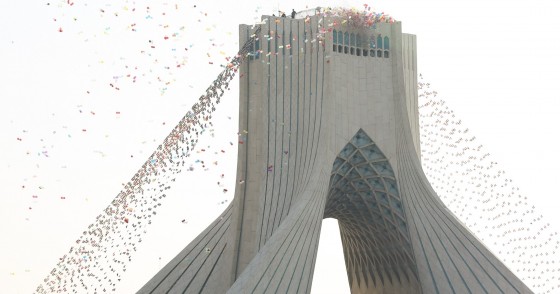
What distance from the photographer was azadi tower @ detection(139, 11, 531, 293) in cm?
3500

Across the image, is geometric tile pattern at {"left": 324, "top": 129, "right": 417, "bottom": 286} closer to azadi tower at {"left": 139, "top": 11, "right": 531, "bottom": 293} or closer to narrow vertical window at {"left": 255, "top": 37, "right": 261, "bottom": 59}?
azadi tower at {"left": 139, "top": 11, "right": 531, "bottom": 293}

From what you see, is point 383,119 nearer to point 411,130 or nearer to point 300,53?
point 411,130

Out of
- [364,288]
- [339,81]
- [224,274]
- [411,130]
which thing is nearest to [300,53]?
[339,81]

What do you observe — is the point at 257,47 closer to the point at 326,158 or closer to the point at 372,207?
the point at 326,158

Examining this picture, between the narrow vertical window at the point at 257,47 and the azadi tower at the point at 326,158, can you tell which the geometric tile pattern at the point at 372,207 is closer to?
the azadi tower at the point at 326,158

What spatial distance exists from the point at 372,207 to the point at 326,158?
4.72 meters

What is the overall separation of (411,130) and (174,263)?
9.62m

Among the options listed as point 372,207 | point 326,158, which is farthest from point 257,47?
point 372,207

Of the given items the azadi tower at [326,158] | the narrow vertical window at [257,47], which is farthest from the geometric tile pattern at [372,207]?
the narrow vertical window at [257,47]

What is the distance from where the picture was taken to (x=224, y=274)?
3647 centimetres

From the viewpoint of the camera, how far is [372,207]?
39875 mm

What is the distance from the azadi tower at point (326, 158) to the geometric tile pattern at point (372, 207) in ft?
0.19

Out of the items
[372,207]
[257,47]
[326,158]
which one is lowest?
[372,207]

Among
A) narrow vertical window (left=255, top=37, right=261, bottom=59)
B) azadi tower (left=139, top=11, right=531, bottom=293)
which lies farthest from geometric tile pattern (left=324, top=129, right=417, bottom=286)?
narrow vertical window (left=255, top=37, right=261, bottom=59)
